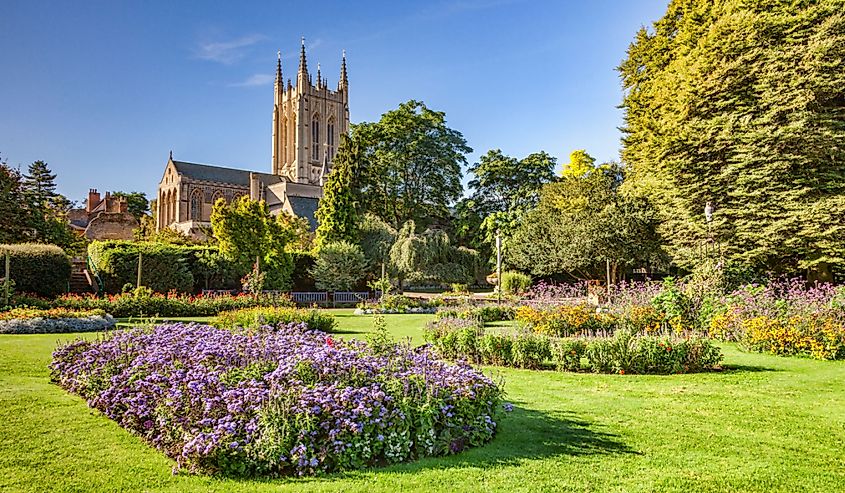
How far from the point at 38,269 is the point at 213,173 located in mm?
52308

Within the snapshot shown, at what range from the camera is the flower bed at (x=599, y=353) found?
8.43m

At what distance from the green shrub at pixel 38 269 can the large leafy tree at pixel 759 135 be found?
20920 mm

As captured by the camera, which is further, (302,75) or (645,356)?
(302,75)

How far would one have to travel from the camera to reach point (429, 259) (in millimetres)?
28266

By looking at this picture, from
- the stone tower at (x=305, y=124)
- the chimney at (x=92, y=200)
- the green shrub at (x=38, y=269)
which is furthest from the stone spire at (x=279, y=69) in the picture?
the green shrub at (x=38, y=269)

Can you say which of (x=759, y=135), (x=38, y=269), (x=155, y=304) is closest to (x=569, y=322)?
(x=759, y=135)

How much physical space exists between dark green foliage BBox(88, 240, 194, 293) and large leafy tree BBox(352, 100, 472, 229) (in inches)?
662

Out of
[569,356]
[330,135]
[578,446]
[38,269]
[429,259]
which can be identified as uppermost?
[330,135]

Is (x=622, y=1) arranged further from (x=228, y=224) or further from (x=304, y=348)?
(x=228, y=224)

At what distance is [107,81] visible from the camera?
46.7ft

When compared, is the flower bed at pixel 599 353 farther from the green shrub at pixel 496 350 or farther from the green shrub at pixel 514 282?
the green shrub at pixel 514 282

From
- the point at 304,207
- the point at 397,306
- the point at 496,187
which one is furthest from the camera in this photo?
the point at 304,207

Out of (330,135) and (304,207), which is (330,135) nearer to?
(330,135)

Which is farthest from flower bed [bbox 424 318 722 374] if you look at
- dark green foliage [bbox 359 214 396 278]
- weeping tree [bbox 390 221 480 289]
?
dark green foliage [bbox 359 214 396 278]
